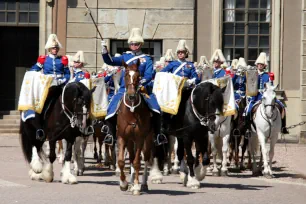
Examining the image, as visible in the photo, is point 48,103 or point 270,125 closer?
point 48,103

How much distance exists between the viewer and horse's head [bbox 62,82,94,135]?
779 inches

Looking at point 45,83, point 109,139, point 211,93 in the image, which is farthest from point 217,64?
point 45,83

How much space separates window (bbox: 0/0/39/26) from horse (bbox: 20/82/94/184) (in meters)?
16.1

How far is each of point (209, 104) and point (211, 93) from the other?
0.71 ft

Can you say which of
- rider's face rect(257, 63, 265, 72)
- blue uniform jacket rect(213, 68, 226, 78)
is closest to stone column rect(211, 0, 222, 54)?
rider's face rect(257, 63, 265, 72)

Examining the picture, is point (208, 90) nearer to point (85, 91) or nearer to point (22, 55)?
point (85, 91)

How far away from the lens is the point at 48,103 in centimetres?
2027

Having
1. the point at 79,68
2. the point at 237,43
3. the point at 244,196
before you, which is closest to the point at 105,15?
the point at 237,43

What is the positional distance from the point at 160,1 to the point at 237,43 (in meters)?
2.97

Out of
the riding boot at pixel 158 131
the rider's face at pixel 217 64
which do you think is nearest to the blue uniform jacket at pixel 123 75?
the riding boot at pixel 158 131

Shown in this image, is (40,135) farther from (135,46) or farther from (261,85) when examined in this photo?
(261,85)

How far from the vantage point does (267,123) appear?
76.6 ft

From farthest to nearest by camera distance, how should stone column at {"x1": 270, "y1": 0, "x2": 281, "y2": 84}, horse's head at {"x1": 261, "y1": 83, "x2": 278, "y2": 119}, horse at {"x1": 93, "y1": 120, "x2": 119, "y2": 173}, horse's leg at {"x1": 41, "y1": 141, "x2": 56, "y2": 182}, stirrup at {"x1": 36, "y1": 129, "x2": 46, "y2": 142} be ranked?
1. stone column at {"x1": 270, "y1": 0, "x2": 281, "y2": 84}
2. horse at {"x1": 93, "y1": 120, "x2": 119, "y2": 173}
3. horse's head at {"x1": 261, "y1": 83, "x2": 278, "y2": 119}
4. stirrup at {"x1": 36, "y1": 129, "x2": 46, "y2": 142}
5. horse's leg at {"x1": 41, "y1": 141, "x2": 56, "y2": 182}

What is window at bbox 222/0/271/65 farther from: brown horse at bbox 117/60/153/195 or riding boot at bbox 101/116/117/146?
brown horse at bbox 117/60/153/195
